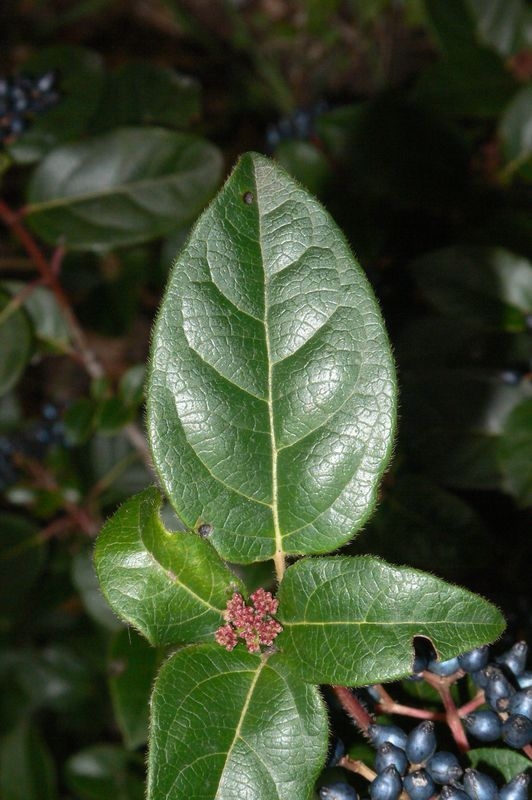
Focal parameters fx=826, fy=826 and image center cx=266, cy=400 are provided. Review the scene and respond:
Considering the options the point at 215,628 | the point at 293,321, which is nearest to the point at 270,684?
the point at 215,628

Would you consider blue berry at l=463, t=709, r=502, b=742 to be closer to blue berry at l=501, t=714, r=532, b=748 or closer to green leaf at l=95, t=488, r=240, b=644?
blue berry at l=501, t=714, r=532, b=748

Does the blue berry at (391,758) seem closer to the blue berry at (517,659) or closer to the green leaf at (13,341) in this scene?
the blue berry at (517,659)

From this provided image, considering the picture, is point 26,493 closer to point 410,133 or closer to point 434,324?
point 434,324

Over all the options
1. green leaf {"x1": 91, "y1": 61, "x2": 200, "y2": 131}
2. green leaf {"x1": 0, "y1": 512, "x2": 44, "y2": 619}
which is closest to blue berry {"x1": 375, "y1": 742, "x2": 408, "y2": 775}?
green leaf {"x1": 0, "y1": 512, "x2": 44, "y2": 619}

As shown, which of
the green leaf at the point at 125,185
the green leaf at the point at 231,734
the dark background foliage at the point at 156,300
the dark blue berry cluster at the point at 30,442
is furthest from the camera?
the dark blue berry cluster at the point at 30,442

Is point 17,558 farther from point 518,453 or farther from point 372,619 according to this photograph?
point 372,619

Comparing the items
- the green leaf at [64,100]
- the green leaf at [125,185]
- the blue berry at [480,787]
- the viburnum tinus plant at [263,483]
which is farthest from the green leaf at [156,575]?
the green leaf at [64,100]

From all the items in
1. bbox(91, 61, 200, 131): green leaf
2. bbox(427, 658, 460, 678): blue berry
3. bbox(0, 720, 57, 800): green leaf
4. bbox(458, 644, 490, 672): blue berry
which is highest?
bbox(91, 61, 200, 131): green leaf
